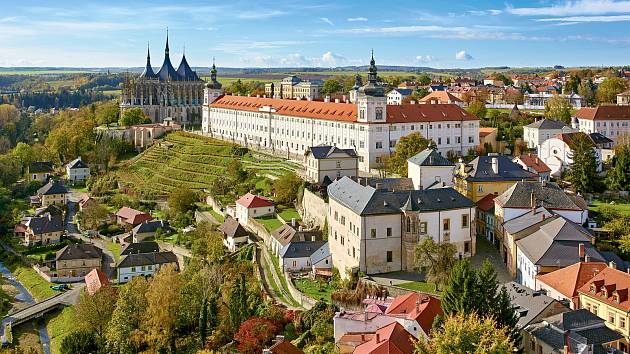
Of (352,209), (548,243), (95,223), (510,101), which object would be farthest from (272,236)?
(510,101)

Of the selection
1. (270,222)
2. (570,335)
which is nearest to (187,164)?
(270,222)

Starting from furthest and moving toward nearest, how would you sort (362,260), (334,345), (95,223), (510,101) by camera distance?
(510,101) → (95,223) → (362,260) → (334,345)

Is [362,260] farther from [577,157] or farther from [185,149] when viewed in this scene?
[185,149]

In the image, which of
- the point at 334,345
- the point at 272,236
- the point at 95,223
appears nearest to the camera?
the point at 334,345

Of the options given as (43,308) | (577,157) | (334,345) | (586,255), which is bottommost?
(43,308)

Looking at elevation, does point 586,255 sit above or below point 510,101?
below

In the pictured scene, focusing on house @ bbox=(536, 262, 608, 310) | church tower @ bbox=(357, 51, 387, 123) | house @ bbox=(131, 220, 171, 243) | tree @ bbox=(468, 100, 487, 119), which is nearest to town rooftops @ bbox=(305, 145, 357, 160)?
church tower @ bbox=(357, 51, 387, 123)
